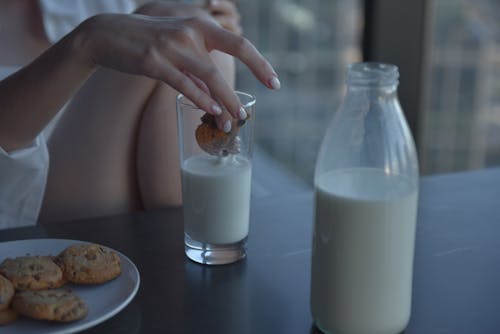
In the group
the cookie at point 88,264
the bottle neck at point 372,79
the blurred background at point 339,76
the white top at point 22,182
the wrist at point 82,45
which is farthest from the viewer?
the blurred background at point 339,76

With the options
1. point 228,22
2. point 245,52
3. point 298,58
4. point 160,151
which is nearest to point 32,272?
point 245,52

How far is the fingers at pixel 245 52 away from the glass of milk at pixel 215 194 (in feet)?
0.10

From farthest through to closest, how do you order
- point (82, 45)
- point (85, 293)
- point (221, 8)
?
1. point (221, 8)
2. point (82, 45)
3. point (85, 293)

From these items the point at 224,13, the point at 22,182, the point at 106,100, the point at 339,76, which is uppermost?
the point at 224,13

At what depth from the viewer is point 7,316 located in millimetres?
651

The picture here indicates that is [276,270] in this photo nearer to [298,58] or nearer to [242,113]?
[242,113]

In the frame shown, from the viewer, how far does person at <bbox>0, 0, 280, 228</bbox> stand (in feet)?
2.54

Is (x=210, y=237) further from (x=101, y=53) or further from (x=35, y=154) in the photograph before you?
(x=35, y=154)

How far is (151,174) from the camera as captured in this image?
1120 mm

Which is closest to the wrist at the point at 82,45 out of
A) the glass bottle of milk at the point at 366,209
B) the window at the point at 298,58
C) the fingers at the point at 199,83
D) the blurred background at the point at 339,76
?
the fingers at the point at 199,83

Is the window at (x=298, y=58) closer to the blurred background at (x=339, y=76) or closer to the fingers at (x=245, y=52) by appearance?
the blurred background at (x=339, y=76)

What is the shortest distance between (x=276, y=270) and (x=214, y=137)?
171 mm

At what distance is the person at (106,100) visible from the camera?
774mm

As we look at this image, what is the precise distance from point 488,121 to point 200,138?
2.15m
